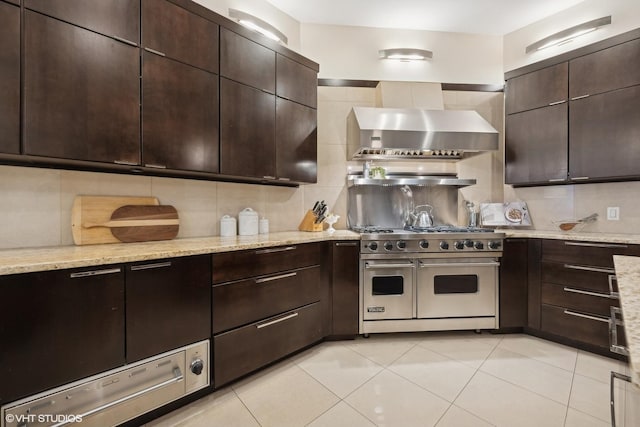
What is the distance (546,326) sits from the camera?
94.3 inches

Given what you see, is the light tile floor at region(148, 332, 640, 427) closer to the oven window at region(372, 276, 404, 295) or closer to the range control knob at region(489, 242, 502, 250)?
the oven window at region(372, 276, 404, 295)

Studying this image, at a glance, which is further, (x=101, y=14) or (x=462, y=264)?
(x=462, y=264)

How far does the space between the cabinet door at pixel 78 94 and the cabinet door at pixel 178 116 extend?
0.22 feet

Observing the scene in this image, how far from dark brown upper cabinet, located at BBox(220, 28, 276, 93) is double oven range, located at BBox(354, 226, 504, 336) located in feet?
5.06

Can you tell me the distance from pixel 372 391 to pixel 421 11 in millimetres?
3427

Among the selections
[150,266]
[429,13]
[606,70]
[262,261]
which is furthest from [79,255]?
[606,70]

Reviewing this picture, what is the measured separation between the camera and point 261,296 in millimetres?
1908

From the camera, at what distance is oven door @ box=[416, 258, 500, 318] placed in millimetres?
2447

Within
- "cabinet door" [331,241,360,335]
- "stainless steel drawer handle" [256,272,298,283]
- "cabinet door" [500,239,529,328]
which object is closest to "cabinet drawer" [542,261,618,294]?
"cabinet door" [500,239,529,328]

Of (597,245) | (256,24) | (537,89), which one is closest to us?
(597,245)

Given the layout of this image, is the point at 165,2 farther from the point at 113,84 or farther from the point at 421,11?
the point at 421,11

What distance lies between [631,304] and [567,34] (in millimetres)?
3265

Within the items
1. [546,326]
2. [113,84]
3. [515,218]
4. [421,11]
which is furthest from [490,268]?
[113,84]

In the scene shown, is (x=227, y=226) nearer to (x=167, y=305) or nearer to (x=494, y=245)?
(x=167, y=305)
